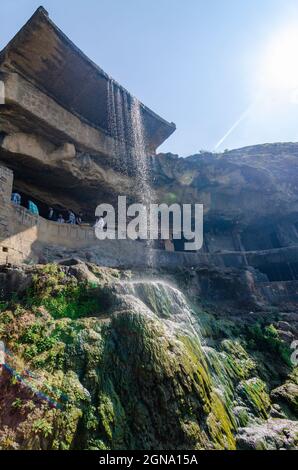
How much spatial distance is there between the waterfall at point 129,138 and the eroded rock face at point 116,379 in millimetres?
7679

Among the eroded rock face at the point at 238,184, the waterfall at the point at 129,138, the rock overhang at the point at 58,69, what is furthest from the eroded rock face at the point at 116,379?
the eroded rock face at the point at 238,184

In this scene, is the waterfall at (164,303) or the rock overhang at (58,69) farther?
the rock overhang at (58,69)

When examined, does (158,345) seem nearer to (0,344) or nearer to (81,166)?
(0,344)

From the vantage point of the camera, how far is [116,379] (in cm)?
555

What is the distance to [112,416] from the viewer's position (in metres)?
4.94

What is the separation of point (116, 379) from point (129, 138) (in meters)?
15.0

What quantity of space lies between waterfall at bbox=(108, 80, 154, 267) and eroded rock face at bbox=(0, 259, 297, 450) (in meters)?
7.68

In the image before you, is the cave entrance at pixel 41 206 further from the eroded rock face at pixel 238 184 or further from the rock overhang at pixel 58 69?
the eroded rock face at pixel 238 184

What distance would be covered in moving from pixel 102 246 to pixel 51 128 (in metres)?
6.17

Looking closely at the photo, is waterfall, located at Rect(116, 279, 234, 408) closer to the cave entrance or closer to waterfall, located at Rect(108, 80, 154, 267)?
waterfall, located at Rect(108, 80, 154, 267)

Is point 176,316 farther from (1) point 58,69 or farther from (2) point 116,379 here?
(1) point 58,69

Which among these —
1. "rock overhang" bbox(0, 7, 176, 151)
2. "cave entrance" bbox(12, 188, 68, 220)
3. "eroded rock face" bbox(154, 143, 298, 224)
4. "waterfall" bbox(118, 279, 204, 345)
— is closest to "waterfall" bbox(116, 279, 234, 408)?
"waterfall" bbox(118, 279, 204, 345)

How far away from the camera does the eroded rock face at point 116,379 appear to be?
4516mm

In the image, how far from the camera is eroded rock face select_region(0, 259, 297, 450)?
14.8 ft
